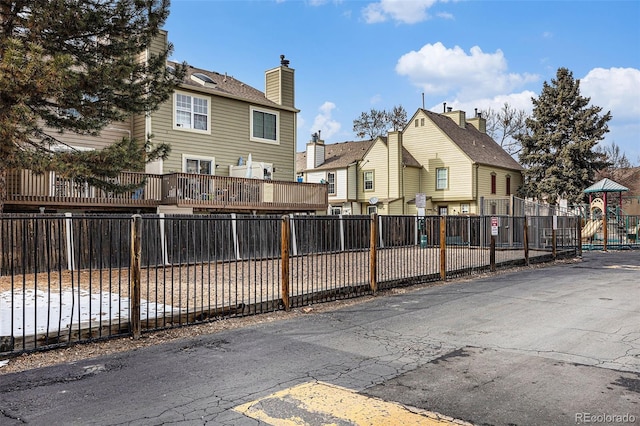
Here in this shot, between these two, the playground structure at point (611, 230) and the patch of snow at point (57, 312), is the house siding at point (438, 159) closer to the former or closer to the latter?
the playground structure at point (611, 230)

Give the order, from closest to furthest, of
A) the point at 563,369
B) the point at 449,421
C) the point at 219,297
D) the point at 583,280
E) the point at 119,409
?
the point at 449,421
the point at 119,409
the point at 563,369
the point at 219,297
the point at 583,280

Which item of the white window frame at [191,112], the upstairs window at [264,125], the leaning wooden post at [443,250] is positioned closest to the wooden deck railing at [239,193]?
the white window frame at [191,112]

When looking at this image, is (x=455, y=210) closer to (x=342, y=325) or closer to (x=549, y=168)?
(x=549, y=168)

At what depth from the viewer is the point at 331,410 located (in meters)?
4.02

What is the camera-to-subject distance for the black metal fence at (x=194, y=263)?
631cm

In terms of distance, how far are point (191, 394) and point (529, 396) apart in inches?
122

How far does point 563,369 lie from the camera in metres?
5.07

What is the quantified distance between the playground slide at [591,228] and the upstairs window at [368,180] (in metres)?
15.1

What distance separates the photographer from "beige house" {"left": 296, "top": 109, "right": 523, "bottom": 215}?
34.9 metres

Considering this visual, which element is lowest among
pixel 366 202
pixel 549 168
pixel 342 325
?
pixel 342 325

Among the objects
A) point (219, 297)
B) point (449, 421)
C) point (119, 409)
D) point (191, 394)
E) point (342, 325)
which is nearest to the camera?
point (449, 421)

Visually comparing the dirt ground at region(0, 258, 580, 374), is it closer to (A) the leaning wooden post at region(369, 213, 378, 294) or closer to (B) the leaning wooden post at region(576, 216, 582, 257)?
(A) the leaning wooden post at region(369, 213, 378, 294)

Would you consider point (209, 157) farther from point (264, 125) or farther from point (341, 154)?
point (341, 154)

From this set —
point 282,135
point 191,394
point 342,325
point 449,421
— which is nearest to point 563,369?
point 449,421
